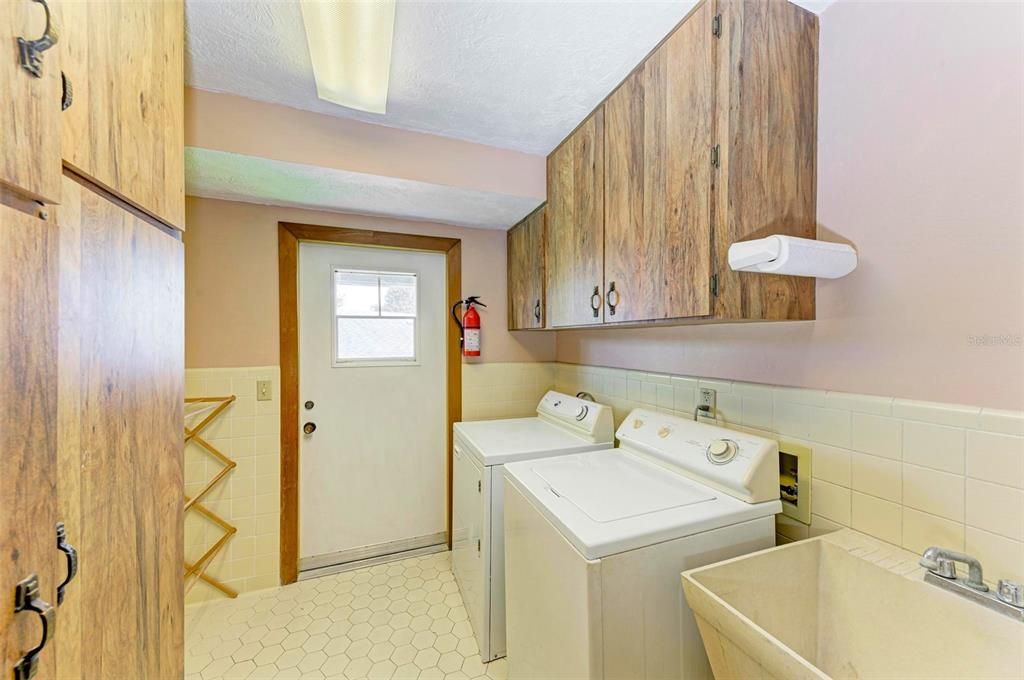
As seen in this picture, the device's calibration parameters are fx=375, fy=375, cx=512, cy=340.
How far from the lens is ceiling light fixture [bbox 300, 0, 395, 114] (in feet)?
3.27

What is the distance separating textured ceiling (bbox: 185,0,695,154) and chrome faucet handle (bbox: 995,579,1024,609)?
1.56m

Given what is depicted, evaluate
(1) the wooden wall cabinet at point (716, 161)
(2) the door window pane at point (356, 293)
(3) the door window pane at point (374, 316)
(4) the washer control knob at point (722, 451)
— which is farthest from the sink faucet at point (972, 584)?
(2) the door window pane at point (356, 293)

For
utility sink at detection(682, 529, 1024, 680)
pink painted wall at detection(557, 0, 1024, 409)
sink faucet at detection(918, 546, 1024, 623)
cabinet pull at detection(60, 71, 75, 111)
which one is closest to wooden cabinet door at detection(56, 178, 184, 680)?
cabinet pull at detection(60, 71, 75, 111)

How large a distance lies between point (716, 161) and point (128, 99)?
140 cm

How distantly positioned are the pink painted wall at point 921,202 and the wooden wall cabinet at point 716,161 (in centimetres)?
9

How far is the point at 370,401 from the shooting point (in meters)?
2.37

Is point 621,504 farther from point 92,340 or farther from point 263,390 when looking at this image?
point 263,390

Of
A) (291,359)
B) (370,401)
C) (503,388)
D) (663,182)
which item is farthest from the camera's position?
(503,388)

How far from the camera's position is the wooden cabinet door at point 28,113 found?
50 cm

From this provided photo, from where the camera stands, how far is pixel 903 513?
0.96 meters

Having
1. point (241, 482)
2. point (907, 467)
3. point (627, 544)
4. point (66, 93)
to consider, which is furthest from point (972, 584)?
point (241, 482)

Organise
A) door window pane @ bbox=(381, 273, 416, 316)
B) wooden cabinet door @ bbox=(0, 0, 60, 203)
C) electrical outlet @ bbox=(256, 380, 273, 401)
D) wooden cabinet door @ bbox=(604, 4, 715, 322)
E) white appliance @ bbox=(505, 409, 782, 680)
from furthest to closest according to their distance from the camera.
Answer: door window pane @ bbox=(381, 273, 416, 316), electrical outlet @ bbox=(256, 380, 273, 401), wooden cabinet door @ bbox=(604, 4, 715, 322), white appliance @ bbox=(505, 409, 782, 680), wooden cabinet door @ bbox=(0, 0, 60, 203)

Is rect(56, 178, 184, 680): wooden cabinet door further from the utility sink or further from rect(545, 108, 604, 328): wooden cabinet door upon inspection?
rect(545, 108, 604, 328): wooden cabinet door

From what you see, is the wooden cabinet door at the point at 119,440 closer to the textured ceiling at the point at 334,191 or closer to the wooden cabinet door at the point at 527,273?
the textured ceiling at the point at 334,191
